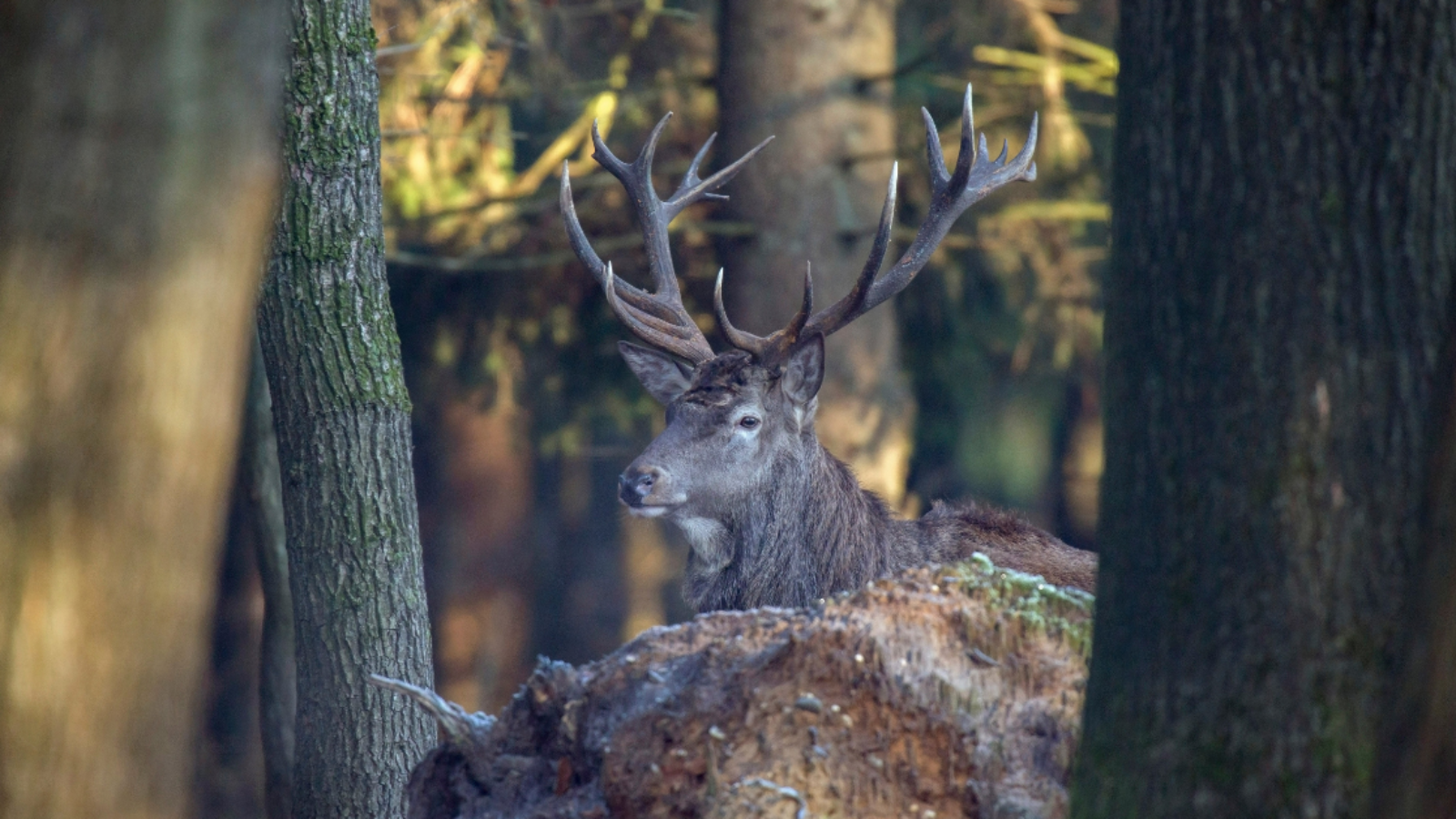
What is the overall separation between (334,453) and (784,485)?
7.13ft

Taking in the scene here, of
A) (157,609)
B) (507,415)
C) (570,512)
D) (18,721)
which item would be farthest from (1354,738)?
(570,512)

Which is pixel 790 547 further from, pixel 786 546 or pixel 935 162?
pixel 935 162

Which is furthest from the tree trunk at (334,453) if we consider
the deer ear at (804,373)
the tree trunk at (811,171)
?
the tree trunk at (811,171)

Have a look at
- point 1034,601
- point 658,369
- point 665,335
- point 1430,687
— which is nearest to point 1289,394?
point 1430,687

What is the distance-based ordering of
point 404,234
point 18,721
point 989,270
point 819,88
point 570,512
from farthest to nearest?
point 570,512, point 989,270, point 404,234, point 819,88, point 18,721

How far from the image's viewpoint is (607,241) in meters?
9.94

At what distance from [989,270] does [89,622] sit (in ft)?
35.7

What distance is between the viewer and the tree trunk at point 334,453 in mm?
4641

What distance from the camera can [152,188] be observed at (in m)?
2.17

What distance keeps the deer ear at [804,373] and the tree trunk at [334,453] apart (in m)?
2.08

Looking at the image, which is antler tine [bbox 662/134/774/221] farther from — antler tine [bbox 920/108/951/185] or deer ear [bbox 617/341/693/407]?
antler tine [bbox 920/108/951/185]

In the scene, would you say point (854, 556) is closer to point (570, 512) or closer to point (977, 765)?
point (977, 765)

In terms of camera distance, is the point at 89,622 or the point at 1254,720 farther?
the point at 1254,720

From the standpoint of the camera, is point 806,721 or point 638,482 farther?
point 638,482
